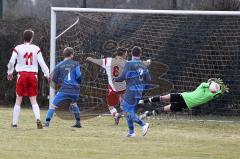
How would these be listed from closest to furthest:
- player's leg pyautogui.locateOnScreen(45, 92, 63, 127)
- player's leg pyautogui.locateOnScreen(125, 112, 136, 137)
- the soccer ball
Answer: player's leg pyautogui.locateOnScreen(125, 112, 136, 137) → player's leg pyautogui.locateOnScreen(45, 92, 63, 127) → the soccer ball

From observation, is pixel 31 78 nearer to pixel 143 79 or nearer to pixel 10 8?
pixel 143 79

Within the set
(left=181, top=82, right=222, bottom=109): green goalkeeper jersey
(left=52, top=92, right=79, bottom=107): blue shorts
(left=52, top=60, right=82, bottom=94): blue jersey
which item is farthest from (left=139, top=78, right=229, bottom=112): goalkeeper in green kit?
(left=52, top=60, right=82, bottom=94): blue jersey

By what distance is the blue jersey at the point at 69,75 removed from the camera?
15.9 m

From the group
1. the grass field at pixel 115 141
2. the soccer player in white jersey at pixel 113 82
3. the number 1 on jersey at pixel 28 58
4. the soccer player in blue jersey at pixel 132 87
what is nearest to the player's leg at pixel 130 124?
the soccer player in blue jersey at pixel 132 87

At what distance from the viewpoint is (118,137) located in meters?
14.1

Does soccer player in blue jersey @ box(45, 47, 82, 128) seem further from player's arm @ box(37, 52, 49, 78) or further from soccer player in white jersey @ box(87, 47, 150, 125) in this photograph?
soccer player in white jersey @ box(87, 47, 150, 125)

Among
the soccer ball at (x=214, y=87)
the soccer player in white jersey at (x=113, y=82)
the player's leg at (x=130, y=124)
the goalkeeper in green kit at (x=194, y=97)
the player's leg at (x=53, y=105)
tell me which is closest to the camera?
the player's leg at (x=130, y=124)

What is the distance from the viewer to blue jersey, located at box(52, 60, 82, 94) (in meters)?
15.9

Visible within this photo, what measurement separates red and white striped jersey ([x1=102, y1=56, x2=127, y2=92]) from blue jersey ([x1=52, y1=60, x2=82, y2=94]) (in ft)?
5.85

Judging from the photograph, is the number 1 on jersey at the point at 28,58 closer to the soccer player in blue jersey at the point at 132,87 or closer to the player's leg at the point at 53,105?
the player's leg at the point at 53,105

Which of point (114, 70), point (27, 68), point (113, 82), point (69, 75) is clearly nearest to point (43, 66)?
point (27, 68)

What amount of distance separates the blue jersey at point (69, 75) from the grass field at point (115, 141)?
837mm

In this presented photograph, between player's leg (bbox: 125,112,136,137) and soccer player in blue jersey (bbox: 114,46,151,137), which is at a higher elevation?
soccer player in blue jersey (bbox: 114,46,151,137)

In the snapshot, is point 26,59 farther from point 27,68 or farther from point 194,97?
point 194,97
